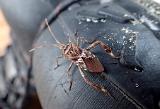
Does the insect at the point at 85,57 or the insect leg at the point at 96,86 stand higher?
the insect at the point at 85,57

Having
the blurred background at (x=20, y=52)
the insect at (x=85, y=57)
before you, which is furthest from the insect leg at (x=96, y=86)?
the blurred background at (x=20, y=52)

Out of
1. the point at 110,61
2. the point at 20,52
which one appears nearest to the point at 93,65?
the point at 110,61

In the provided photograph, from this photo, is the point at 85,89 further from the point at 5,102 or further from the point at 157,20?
the point at 5,102

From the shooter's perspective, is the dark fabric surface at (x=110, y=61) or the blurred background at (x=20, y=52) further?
the blurred background at (x=20, y=52)

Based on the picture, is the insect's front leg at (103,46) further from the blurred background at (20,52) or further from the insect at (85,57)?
the blurred background at (20,52)

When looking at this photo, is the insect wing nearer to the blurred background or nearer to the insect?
the insect

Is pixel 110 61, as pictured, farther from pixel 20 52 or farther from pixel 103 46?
pixel 20 52

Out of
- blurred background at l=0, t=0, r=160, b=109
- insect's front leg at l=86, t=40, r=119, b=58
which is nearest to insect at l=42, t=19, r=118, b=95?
insect's front leg at l=86, t=40, r=119, b=58
